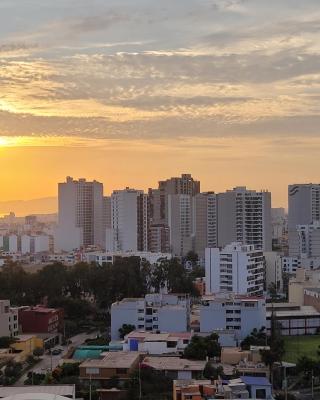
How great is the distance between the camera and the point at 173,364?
8969mm

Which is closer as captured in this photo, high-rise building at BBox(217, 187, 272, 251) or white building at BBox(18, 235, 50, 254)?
high-rise building at BBox(217, 187, 272, 251)

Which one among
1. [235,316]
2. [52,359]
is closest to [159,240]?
[235,316]

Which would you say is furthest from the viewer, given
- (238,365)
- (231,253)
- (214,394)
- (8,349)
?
(231,253)

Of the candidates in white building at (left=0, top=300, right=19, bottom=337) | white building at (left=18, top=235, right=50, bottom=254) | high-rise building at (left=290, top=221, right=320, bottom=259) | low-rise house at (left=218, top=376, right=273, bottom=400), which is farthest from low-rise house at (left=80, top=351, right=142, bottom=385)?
white building at (left=18, top=235, right=50, bottom=254)

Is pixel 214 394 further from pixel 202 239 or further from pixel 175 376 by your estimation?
pixel 202 239

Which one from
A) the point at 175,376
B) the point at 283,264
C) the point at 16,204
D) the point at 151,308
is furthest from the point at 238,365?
the point at 16,204

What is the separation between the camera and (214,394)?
733 cm

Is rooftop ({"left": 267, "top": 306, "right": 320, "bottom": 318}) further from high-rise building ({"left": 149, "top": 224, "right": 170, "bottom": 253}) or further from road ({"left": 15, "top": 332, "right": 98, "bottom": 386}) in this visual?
high-rise building ({"left": 149, "top": 224, "right": 170, "bottom": 253})

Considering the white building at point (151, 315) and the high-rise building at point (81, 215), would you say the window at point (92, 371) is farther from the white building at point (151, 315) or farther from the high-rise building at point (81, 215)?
the high-rise building at point (81, 215)

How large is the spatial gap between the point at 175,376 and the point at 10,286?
669 cm

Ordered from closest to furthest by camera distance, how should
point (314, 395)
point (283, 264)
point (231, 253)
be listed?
point (314, 395), point (231, 253), point (283, 264)

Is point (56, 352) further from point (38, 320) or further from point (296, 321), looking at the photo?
point (296, 321)

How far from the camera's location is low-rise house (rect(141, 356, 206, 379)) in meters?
8.66

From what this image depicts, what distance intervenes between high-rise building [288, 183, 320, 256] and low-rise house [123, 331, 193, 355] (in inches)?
728
